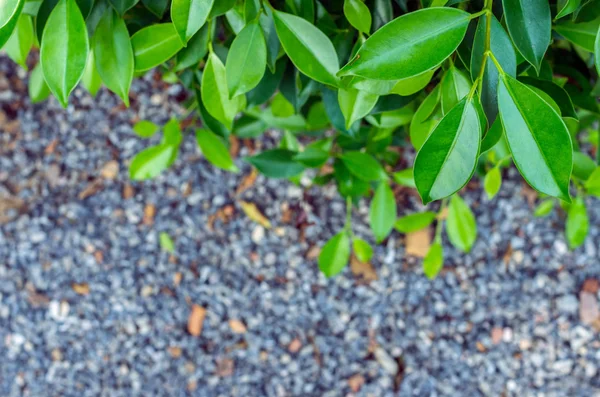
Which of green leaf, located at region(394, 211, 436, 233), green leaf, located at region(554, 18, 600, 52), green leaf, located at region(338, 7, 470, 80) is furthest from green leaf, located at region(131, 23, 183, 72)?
green leaf, located at region(394, 211, 436, 233)

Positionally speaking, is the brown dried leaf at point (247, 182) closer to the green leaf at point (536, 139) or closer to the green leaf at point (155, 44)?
the green leaf at point (155, 44)

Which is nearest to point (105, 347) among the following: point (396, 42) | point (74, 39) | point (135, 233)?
point (135, 233)

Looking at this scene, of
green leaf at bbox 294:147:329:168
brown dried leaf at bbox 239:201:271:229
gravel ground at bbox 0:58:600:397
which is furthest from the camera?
brown dried leaf at bbox 239:201:271:229

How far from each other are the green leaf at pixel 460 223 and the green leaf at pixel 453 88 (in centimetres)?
69

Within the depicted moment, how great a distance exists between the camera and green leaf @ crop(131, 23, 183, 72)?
0.77 metres

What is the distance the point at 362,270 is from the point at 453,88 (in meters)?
1.02

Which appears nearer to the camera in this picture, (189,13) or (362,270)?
(189,13)

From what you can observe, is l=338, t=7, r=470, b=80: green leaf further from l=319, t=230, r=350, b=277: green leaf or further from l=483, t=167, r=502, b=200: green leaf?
l=319, t=230, r=350, b=277: green leaf

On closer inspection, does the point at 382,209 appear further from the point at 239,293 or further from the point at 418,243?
the point at 239,293

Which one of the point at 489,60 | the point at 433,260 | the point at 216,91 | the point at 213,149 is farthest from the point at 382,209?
the point at 489,60

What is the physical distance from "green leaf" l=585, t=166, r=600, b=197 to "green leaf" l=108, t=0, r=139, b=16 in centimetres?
77

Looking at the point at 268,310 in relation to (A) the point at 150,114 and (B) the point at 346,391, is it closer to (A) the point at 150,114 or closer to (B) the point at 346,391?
(B) the point at 346,391

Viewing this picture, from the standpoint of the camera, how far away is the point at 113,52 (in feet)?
2.56

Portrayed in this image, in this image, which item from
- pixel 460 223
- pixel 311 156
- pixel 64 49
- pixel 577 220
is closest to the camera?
pixel 64 49
